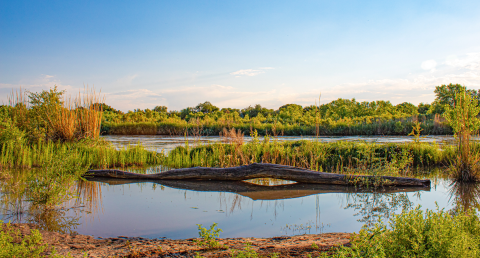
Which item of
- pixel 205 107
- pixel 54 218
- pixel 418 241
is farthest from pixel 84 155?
pixel 205 107

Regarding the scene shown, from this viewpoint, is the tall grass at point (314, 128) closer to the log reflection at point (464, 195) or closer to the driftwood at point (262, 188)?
the driftwood at point (262, 188)


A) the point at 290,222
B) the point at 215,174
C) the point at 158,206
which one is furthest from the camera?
the point at 215,174

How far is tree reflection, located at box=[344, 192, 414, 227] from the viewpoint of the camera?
3914 millimetres

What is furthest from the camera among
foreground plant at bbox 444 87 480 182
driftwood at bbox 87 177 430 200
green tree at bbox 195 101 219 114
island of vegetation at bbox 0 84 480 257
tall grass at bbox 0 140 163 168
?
green tree at bbox 195 101 219 114

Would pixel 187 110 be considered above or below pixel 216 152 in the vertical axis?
above

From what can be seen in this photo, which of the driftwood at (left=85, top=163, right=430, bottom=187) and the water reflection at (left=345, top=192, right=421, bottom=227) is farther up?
the driftwood at (left=85, top=163, right=430, bottom=187)

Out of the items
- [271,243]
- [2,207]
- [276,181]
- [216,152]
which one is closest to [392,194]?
[276,181]

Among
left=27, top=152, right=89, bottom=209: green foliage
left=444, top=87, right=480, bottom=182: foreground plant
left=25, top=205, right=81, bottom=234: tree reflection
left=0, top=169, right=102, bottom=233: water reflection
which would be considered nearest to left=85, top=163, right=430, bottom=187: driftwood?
left=444, top=87, right=480, bottom=182: foreground plant

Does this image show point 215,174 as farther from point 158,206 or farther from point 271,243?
point 271,243

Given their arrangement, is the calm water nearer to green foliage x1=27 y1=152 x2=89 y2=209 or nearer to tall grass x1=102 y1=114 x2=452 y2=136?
green foliage x1=27 y1=152 x2=89 y2=209

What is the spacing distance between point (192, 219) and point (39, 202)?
223 cm

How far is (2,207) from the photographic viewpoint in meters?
4.17

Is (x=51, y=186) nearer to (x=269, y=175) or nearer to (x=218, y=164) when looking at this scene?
(x=269, y=175)

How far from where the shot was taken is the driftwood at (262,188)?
5328mm
